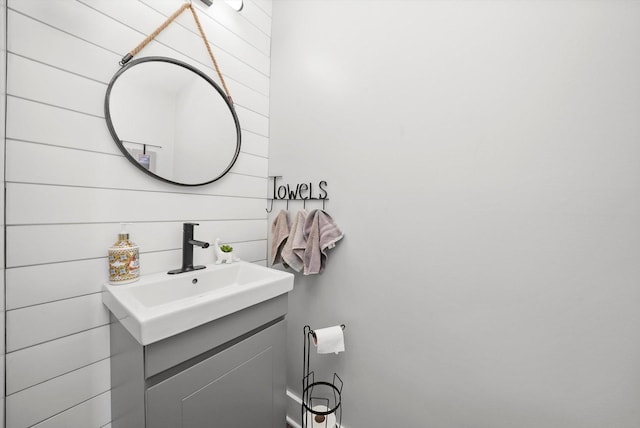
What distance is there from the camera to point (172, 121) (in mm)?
1144

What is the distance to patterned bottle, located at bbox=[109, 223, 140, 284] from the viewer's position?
0.92m

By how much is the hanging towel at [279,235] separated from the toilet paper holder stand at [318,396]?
435 millimetres

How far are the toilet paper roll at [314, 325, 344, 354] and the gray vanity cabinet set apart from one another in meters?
0.17

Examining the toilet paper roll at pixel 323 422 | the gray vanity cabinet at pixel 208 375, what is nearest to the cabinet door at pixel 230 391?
the gray vanity cabinet at pixel 208 375

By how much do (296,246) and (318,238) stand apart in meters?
0.12

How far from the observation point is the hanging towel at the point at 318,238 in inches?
47.3

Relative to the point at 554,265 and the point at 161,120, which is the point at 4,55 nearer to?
the point at 161,120

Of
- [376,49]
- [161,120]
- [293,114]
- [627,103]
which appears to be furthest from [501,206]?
[161,120]

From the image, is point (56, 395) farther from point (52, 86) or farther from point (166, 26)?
point (166, 26)

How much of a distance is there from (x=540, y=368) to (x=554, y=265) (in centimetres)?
36

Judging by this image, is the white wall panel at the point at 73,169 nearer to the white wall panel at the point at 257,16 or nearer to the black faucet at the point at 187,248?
the black faucet at the point at 187,248

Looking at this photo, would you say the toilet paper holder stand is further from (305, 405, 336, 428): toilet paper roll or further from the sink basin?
the sink basin

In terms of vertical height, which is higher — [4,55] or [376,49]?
[376,49]

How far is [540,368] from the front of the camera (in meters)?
0.82
